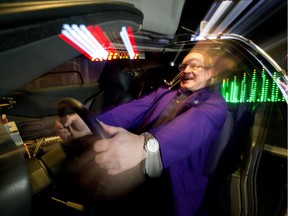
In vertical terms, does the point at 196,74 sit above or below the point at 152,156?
above

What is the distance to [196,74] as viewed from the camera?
1.71 m

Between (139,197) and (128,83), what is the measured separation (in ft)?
8.00

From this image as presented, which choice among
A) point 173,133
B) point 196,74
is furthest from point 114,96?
point 173,133

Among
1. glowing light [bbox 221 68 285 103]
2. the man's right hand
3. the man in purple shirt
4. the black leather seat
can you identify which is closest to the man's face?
the man in purple shirt

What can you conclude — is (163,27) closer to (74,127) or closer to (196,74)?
(196,74)

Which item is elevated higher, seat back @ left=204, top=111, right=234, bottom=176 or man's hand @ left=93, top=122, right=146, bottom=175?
man's hand @ left=93, top=122, right=146, bottom=175


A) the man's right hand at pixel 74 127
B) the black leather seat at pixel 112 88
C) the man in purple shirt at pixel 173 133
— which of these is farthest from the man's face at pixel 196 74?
the black leather seat at pixel 112 88

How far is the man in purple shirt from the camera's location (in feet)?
2.45

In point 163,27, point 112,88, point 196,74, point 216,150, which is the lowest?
point 216,150

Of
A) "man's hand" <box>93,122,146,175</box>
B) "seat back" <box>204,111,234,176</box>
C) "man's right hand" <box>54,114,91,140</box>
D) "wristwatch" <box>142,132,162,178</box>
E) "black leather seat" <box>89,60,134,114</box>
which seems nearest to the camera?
"man's hand" <box>93,122,146,175</box>

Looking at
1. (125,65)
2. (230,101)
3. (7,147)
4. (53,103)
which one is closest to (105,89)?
(125,65)

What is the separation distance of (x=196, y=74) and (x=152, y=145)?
111 cm

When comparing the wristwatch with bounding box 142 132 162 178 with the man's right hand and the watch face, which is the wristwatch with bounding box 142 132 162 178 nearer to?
the watch face

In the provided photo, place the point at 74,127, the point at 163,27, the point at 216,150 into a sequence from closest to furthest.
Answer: the point at 74,127 < the point at 216,150 < the point at 163,27
